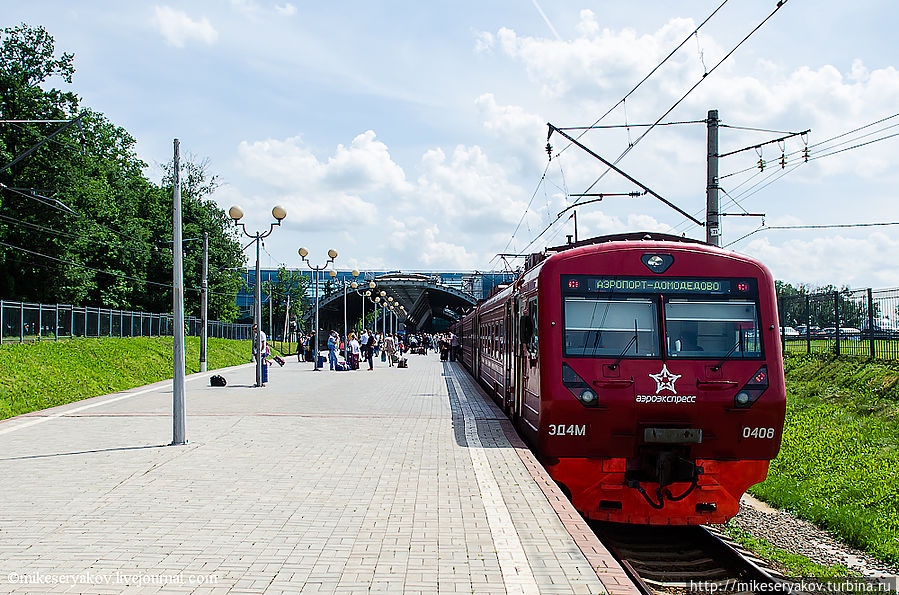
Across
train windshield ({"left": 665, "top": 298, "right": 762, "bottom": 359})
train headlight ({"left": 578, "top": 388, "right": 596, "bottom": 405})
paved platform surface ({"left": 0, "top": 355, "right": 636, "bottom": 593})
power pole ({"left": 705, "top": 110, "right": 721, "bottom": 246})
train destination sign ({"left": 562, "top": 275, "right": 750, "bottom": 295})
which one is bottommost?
paved platform surface ({"left": 0, "top": 355, "right": 636, "bottom": 593})

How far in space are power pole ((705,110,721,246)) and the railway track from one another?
26.5 feet

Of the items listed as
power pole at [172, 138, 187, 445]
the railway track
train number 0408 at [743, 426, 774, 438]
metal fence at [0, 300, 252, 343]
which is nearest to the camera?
the railway track

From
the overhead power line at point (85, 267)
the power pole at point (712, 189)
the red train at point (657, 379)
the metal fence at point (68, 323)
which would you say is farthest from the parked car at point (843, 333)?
the overhead power line at point (85, 267)

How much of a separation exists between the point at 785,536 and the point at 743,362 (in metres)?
2.30

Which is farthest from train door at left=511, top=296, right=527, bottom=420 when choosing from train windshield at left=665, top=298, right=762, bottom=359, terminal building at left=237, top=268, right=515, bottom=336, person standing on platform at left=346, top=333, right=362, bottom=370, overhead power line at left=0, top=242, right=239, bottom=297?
terminal building at left=237, top=268, right=515, bottom=336

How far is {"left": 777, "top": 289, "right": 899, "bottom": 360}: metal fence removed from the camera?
722 inches

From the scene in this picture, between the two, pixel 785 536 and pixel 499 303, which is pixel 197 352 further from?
pixel 785 536

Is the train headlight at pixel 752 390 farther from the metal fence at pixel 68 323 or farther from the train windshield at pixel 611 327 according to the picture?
the metal fence at pixel 68 323

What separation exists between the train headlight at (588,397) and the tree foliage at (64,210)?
27.2m

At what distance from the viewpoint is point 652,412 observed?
28.3 feet

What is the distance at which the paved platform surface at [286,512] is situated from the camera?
5.28m

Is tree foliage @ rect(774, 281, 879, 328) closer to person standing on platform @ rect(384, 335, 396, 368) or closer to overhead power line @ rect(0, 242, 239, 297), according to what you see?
person standing on platform @ rect(384, 335, 396, 368)

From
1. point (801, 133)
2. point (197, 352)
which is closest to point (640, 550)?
point (801, 133)

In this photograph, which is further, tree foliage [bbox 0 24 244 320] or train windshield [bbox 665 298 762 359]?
tree foliage [bbox 0 24 244 320]
